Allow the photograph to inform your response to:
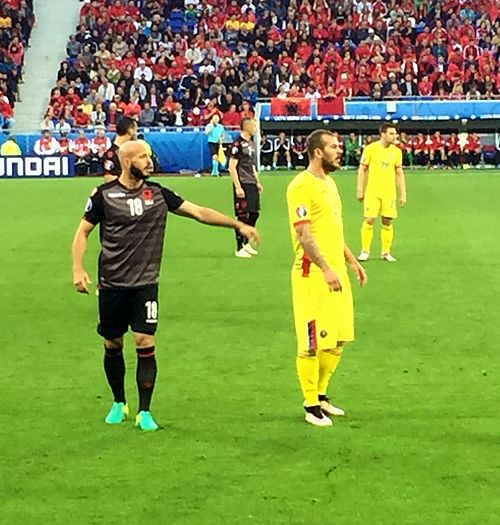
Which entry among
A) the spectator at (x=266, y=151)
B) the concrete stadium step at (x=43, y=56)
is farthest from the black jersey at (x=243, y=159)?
the concrete stadium step at (x=43, y=56)

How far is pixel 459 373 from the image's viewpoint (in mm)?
10047

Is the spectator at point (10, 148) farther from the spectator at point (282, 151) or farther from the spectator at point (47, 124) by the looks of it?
the spectator at point (282, 151)

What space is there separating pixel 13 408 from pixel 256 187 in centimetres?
991

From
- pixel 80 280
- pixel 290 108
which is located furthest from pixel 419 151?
pixel 80 280

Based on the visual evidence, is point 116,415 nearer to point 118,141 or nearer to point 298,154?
point 118,141

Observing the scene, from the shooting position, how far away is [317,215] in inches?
330

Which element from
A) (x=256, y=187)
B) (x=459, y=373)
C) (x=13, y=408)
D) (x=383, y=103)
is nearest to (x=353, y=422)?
(x=459, y=373)

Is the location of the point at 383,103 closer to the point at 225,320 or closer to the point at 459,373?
the point at 225,320

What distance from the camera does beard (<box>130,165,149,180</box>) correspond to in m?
8.06

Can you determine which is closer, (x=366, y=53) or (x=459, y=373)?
(x=459, y=373)

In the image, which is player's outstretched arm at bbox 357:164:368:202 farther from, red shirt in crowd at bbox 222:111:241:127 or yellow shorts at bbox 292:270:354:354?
red shirt in crowd at bbox 222:111:241:127

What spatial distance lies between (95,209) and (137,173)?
1.25 feet

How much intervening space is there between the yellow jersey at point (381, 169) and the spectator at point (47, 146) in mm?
22148

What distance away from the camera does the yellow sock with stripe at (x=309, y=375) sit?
8.38 metres
